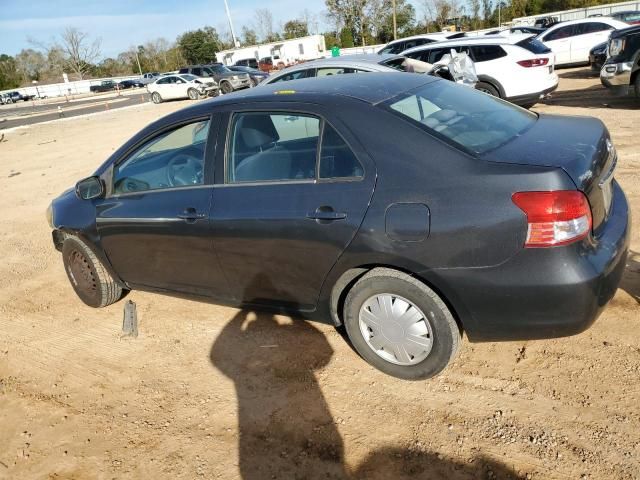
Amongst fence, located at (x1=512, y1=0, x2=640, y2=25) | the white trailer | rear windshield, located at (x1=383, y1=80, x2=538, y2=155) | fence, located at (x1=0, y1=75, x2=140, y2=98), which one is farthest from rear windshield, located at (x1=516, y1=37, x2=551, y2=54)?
fence, located at (x1=0, y1=75, x2=140, y2=98)

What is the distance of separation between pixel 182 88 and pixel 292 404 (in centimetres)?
2761

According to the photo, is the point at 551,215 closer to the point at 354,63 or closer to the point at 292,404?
the point at 292,404

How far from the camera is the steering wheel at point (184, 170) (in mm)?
3338

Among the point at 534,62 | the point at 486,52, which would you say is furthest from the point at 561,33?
the point at 534,62

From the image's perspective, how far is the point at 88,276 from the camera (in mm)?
4215

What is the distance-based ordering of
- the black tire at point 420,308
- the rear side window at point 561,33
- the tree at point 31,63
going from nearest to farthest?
1. the black tire at point 420,308
2. the rear side window at point 561,33
3. the tree at point 31,63

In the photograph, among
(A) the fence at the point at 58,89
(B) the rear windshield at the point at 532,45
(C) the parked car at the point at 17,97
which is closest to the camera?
(B) the rear windshield at the point at 532,45

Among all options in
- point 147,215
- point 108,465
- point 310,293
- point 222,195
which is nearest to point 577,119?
point 310,293

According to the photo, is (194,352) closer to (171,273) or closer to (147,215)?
(171,273)

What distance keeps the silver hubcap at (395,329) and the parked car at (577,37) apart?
50.9 feet

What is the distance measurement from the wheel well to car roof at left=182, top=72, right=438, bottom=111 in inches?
36.9

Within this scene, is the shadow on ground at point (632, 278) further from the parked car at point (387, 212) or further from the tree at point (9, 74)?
the tree at point (9, 74)

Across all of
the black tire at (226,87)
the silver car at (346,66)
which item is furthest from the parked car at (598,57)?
the black tire at (226,87)

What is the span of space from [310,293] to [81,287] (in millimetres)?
2470
